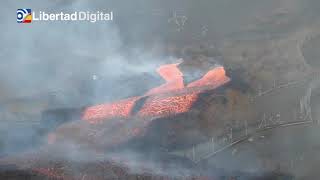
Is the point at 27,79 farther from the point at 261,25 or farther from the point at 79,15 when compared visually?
the point at 261,25

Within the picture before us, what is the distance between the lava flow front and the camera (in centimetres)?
584

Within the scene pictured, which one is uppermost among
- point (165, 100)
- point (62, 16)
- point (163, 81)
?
point (62, 16)

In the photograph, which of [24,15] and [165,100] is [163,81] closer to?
[165,100]

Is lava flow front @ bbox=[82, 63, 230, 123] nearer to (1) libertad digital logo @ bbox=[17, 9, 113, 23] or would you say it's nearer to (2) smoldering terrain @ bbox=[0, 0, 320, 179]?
(2) smoldering terrain @ bbox=[0, 0, 320, 179]

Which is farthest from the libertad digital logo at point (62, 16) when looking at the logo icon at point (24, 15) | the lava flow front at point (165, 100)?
the lava flow front at point (165, 100)

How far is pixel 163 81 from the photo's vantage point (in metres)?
5.85

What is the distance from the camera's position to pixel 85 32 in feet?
19.3

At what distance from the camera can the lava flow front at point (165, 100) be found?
5.84m

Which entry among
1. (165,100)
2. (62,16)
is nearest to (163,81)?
(165,100)

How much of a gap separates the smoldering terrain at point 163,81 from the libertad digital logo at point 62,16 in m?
0.07

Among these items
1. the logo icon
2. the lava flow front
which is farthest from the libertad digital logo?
the lava flow front

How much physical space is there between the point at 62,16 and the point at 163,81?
1.55 meters

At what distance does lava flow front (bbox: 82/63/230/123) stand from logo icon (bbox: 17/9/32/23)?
1.39 metres

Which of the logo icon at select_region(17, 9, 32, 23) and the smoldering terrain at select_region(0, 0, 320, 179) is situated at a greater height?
the logo icon at select_region(17, 9, 32, 23)
